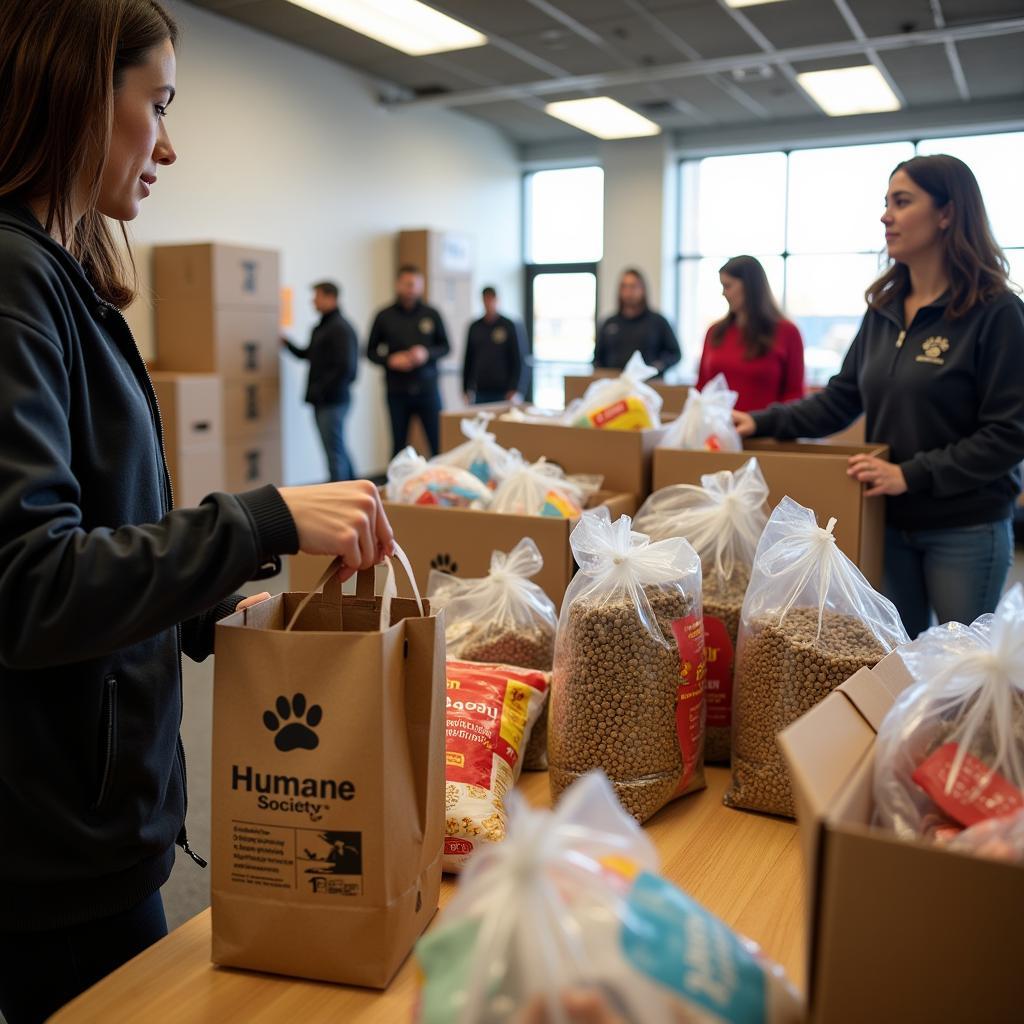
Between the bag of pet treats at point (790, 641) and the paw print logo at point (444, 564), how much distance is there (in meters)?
0.57

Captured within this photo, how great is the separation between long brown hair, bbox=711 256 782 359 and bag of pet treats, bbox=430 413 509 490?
1.87 m

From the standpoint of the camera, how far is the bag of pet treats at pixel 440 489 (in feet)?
5.69

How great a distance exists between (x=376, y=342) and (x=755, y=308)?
3.83 metres

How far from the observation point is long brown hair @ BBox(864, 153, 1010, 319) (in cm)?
188

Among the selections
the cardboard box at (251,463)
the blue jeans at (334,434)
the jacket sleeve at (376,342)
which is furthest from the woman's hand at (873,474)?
the jacket sleeve at (376,342)

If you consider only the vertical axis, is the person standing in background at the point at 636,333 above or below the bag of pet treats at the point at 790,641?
above

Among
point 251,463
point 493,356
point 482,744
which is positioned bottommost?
point 251,463

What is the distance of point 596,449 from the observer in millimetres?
1864

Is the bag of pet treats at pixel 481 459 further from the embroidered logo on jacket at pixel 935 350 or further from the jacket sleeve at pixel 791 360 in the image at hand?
the jacket sleeve at pixel 791 360

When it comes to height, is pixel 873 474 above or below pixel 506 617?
above

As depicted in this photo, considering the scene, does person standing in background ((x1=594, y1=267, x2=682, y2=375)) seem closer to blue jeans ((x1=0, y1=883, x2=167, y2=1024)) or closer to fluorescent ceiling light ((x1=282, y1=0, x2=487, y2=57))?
fluorescent ceiling light ((x1=282, y1=0, x2=487, y2=57))

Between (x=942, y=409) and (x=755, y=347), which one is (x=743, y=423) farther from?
(x=755, y=347)

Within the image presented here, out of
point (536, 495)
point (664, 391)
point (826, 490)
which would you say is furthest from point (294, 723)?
point (664, 391)

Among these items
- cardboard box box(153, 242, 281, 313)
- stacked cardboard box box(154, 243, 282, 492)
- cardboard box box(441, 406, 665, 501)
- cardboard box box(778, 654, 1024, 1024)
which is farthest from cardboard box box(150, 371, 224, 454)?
cardboard box box(778, 654, 1024, 1024)
